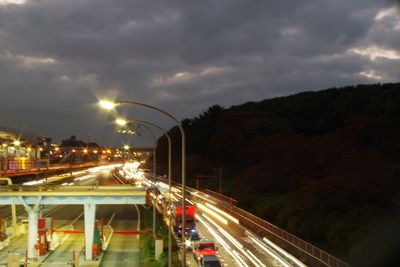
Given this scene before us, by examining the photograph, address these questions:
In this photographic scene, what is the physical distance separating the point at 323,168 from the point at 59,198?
30.7 metres

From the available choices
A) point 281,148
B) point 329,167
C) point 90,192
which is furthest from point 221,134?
point 90,192

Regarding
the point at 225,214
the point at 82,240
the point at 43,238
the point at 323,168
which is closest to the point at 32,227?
the point at 43,238

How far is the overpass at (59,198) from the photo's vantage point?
37.1 m

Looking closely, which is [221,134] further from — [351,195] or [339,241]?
[339,241]

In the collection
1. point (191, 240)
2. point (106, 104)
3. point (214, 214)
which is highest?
Answer: point (106, 104)

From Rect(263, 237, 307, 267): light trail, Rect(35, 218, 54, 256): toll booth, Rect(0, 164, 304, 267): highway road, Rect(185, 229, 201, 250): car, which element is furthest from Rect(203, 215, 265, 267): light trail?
Rect(35, 218, 54, 256): toll booth

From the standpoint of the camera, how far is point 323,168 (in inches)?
2248

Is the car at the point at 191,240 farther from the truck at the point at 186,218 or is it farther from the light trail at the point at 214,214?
the light trail at the point at 214,214

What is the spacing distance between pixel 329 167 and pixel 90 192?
89.9 ft

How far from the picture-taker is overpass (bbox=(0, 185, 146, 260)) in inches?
1460

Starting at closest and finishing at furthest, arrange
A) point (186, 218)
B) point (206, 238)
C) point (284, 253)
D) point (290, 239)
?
point (290, 239)
point (284, 253)
point (206, 238)
point (186, 218)

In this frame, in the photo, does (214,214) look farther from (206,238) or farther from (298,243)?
(298,243)

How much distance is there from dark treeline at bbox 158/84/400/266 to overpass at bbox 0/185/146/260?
50.4 ft

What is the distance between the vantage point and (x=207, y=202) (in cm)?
7138
